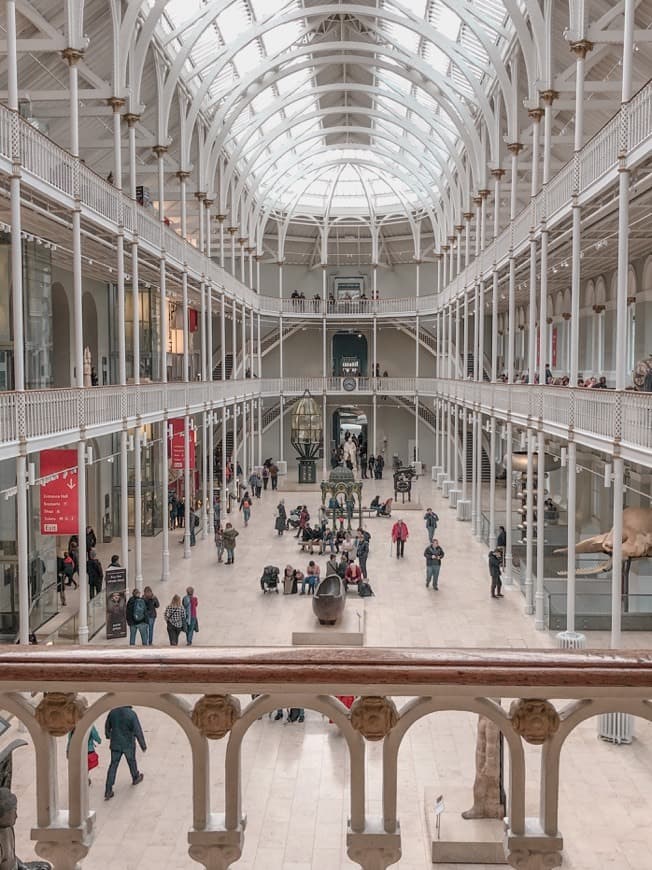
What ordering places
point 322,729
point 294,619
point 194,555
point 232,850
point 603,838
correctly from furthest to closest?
1. point 194,555
2. point 294,619
3. point 322,729
4. point 603,838
5. point 232,850

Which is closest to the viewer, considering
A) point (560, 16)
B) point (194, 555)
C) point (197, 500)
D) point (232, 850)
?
point (232, 850)

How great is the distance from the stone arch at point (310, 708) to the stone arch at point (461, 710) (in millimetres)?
69

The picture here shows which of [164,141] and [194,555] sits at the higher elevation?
[164,141]

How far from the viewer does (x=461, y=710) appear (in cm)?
230

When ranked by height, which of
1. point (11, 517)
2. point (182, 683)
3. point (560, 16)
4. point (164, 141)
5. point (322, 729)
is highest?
point (560, 16)

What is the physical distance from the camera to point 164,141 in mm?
24500

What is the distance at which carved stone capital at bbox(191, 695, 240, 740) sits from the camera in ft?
7.66

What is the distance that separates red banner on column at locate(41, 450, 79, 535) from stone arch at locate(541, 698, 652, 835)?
612 inches

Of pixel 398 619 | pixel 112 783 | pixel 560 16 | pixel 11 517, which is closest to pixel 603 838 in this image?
pixel 112 783

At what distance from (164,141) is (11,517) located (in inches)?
454

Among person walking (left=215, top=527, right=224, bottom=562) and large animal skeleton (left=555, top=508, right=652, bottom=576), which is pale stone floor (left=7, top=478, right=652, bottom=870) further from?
person walking (left=215, top=527, right=224, bottom=562)

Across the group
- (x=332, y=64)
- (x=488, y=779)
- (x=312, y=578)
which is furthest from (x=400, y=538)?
(x=332, y=64)

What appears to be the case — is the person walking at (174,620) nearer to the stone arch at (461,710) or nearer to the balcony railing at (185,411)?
the balcony railing at (185,411)

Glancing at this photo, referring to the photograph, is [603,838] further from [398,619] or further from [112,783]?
[398,619]
